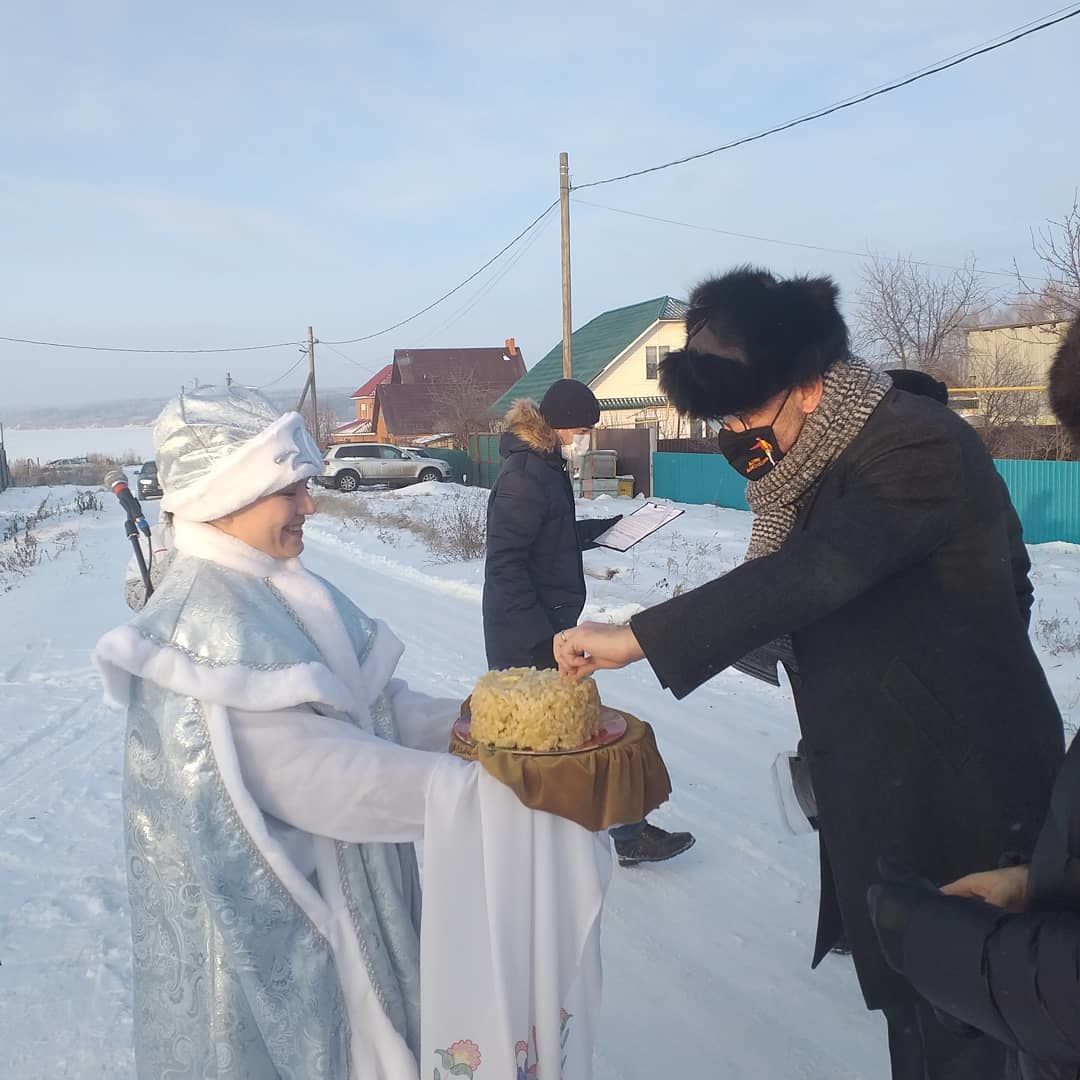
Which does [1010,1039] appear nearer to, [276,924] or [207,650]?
[276,924]

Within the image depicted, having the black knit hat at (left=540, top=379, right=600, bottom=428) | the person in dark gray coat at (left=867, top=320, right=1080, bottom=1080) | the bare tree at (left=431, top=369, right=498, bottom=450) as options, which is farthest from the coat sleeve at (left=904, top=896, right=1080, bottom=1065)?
the bare tree at (left=431, top=369, right=498, bottom=450)

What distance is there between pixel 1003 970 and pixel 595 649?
969mm

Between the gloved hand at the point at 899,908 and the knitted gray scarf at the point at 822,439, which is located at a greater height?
the knitted gray scarf at the point at 822,439

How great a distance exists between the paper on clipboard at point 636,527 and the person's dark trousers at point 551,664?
481 mm

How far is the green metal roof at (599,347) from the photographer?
33.1 m

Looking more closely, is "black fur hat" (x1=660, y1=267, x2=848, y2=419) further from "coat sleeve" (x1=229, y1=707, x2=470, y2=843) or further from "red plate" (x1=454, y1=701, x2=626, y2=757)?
"coat sleeve" (x1=229, y1=707, x2=470, y2=843)

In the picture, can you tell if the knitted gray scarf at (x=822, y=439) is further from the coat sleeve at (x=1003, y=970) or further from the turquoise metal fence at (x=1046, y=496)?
the turquoise metal fence at (x=1046, y=496)

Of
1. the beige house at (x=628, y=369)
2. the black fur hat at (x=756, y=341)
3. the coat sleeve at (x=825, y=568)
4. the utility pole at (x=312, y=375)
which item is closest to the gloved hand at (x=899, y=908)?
the coat sleeve at (x=825, y=568)

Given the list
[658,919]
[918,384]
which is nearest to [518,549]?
[658,919]

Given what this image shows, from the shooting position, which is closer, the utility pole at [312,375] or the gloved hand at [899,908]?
the gloved hand at [899,908]

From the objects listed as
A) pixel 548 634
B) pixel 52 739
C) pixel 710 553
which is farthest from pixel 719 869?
pixel 710 553

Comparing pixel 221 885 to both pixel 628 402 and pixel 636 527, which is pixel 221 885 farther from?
pixel 628 402

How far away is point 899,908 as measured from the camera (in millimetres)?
1496

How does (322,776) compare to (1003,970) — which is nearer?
(1003,970)
